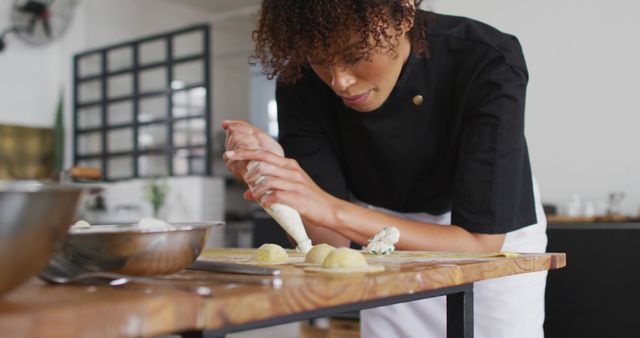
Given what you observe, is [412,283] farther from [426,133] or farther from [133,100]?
[133,100]

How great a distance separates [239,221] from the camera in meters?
7.85

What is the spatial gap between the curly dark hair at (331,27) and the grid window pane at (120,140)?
6.82 m

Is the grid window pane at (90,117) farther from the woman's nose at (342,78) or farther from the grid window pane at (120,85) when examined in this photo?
the woman's nose at (342,78)

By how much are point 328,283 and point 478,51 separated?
2.65 feet

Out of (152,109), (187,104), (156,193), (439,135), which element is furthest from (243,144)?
(152,109)

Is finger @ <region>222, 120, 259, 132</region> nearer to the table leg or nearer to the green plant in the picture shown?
the table leg

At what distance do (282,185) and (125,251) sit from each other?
415mm

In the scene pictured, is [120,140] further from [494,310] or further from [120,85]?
[494,310]

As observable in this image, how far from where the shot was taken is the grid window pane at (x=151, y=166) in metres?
7.27

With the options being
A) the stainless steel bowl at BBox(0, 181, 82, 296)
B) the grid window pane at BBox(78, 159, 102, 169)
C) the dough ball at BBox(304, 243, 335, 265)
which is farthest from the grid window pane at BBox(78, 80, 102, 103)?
the stainless steel bowl at BBox(0, 181, 82, 296)

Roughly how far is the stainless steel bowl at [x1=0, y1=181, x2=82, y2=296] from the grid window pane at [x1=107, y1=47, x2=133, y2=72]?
24.5ft

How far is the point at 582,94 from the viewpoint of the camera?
12.8 ft

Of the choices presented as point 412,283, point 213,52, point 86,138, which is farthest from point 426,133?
point 213,52

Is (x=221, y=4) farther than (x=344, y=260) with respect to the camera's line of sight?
Yes
